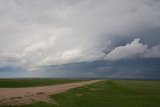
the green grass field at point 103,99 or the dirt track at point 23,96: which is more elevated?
the dirt track at point 23,96

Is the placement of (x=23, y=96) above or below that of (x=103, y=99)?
above

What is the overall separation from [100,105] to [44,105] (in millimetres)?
7653

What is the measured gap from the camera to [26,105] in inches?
1485

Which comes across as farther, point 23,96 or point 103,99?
point 23,96

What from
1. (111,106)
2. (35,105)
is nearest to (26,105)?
(35,105)

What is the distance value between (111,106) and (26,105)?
11376 mm

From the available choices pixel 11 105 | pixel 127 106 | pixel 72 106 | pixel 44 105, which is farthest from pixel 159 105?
pixel 11 105

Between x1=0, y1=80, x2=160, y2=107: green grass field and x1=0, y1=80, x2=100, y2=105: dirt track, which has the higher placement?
x1=0, y1=80, x2=100, y2=105: dirt track

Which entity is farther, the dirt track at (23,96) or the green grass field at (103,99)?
the dirt track at (23,96)

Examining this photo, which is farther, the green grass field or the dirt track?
the dirt track

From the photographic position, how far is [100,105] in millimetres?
39312

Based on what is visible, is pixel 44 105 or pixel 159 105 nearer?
pixel 44 105

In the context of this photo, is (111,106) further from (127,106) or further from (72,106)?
(72,106)

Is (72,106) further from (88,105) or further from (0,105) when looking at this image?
(0,105)
